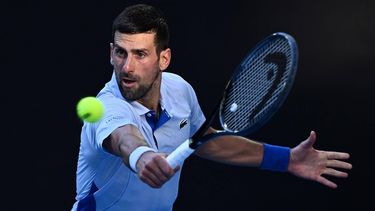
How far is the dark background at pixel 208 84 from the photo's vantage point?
4203mm

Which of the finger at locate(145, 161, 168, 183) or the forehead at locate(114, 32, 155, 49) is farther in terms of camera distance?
the forehead at locate(114, 32, 155, 49)

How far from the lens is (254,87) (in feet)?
9.82

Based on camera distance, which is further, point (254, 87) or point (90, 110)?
point (254, 87)

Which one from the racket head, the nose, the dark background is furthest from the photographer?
the dark background

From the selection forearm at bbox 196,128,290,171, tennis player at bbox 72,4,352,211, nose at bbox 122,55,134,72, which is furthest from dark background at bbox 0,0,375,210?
nose at bbox 122,55,134,72

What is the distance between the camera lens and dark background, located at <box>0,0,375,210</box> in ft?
13.8

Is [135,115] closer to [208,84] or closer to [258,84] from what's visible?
[258,84]

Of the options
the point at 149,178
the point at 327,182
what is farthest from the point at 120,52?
the point at 327,182

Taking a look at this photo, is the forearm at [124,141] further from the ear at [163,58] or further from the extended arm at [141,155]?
the ear at [163,58]

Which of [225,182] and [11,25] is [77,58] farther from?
[225,182]

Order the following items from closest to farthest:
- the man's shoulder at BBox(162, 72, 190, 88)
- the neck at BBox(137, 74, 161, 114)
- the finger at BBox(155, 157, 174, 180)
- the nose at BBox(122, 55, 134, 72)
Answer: the finger at BBox(155, 157, 174, 180)
the nose at BBox(122, 55, 134, 72)
the neck at BBox(137, 74, 161, 114)
the man's shoulder at BBox(162, 72, 190, 88)

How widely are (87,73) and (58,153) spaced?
44 cm

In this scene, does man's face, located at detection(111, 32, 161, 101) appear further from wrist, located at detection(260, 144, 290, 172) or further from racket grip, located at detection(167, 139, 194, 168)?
wrist, located at detection(260, 144, 290, 172)

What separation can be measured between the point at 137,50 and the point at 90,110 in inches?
17.8
